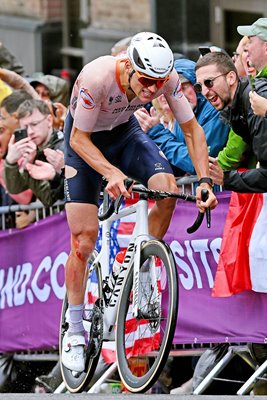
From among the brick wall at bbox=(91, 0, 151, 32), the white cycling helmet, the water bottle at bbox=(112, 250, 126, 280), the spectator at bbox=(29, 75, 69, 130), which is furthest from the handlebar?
the brick wall at bbox=(91, 0, 151, 32)

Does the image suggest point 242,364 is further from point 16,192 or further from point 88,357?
point 16,192

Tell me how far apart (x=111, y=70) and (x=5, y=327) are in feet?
13.1

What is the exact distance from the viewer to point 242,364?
11.3m

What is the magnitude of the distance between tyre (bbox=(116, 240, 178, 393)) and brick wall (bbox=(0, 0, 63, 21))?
49.6ft

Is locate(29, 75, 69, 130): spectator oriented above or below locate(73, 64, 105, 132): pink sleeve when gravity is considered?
below

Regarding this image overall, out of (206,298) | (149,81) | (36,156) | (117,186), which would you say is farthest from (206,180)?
(36,156)

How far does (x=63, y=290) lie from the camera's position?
484 inches

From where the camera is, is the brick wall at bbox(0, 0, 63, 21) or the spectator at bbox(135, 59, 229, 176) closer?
the spectator at bbox(135, 59, 229, 176)

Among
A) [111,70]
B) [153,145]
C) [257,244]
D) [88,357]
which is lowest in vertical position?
[88,357]

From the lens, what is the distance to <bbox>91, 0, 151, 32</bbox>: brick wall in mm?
24094

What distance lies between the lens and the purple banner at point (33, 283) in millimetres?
12359

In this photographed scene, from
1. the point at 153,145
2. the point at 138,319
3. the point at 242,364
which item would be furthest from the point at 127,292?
the point at 242,364

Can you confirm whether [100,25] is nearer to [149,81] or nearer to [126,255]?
[126,255]

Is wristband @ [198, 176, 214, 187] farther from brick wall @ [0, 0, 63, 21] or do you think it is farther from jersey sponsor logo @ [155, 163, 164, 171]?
brick wall @ [0, 0, 63, 21]
